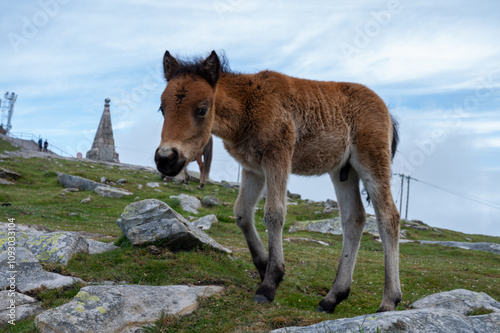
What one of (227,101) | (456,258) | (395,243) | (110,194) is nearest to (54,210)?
(110,194)

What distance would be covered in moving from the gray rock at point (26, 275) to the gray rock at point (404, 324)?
434 cm

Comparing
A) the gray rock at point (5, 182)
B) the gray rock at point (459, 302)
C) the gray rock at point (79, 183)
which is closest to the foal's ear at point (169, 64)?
the gray rock at point (459, 302)

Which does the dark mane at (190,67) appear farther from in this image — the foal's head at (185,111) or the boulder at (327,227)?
the boulder at (327,227)

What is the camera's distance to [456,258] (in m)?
19.2

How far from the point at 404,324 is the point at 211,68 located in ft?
15.2

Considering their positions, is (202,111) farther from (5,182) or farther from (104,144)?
(104,144)

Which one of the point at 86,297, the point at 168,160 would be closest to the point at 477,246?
the point at 168,160

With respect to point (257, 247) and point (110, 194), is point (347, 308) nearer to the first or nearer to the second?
point (257, 247)

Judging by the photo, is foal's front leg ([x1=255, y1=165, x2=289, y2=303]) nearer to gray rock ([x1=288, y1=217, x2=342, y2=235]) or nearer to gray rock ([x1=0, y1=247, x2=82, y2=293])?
gray rock ([x1=0, y1=247, x2=82, y2=293])

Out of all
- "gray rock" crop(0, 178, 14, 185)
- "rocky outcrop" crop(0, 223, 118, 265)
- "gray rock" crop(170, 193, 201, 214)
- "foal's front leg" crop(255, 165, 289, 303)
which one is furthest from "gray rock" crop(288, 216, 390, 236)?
"gray rock" crop(0, 178, 14, 185)

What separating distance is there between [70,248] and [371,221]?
18370 millimetres

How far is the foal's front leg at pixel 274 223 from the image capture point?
6.83 m

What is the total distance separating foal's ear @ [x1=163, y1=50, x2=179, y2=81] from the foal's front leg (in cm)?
235

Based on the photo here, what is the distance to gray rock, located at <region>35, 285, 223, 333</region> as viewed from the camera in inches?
224
